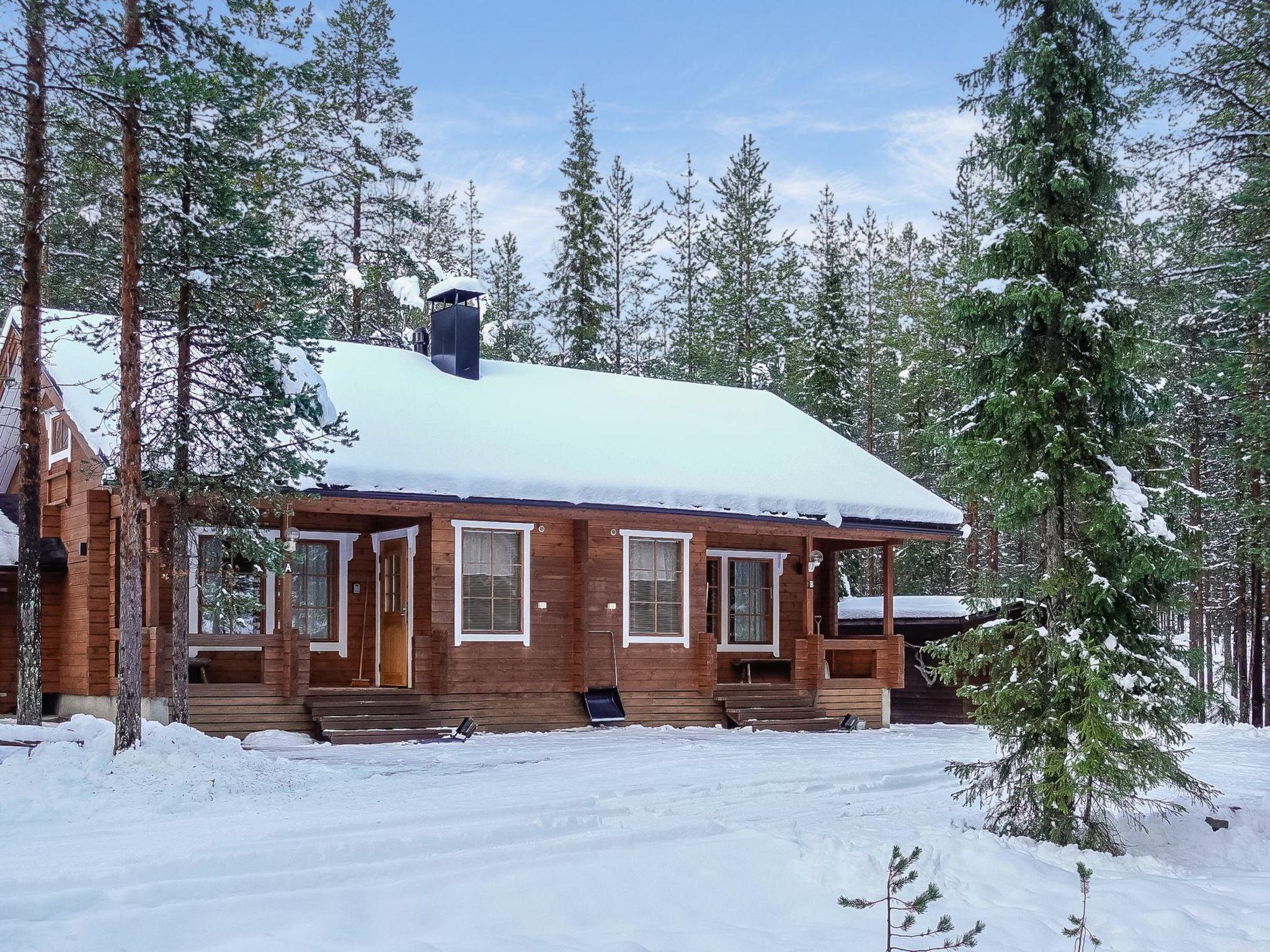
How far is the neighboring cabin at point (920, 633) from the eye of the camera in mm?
23562

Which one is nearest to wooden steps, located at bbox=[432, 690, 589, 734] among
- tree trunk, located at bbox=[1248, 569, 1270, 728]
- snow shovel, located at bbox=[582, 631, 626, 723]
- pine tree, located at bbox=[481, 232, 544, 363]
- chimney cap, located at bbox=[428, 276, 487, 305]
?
snow shovel, located at bbox=[582, 631, 626, 723]


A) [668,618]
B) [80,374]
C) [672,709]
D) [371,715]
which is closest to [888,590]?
[668,618]

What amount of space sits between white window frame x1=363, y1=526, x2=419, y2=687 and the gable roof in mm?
1272

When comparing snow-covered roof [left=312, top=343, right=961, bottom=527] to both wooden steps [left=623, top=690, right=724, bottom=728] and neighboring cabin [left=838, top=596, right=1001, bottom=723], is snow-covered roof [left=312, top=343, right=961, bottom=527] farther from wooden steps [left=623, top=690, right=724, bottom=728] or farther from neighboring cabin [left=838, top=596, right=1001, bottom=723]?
neighboring cabin [left=838, top=596, right=1001, bottom=723]

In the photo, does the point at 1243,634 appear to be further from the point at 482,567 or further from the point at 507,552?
the point at 482,567

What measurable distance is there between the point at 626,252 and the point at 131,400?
27.6 m

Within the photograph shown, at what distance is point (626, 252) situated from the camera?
37.9 m

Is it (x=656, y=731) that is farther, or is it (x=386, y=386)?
(x=386, y=386)

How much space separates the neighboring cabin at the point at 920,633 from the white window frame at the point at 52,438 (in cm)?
1337

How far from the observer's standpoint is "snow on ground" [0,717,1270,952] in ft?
23.0

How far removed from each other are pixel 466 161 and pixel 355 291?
1697 cm

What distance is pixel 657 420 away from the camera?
20734mm

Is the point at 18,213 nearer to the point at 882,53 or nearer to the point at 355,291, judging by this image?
the point at 355,291

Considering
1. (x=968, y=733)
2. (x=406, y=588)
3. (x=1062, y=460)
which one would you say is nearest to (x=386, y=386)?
(x=406, y=588)
